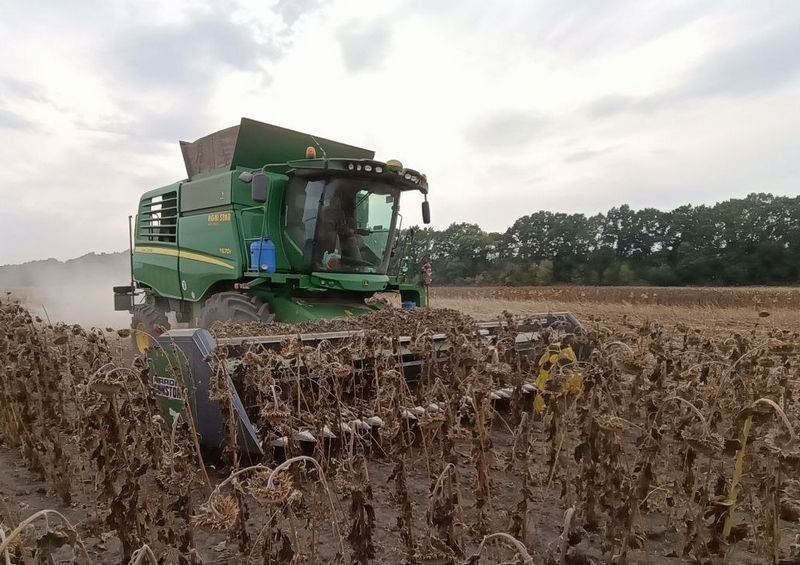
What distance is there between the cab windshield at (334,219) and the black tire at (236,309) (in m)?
0.77

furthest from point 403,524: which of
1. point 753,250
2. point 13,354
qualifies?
point 753,250

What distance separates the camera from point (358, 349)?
3543mm

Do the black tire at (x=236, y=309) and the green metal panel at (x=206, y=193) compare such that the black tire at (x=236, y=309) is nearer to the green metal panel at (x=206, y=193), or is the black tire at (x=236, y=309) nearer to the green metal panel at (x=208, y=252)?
the green metal panel at (x=208, y=252)

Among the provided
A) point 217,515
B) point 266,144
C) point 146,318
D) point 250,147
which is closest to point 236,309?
point 250,147

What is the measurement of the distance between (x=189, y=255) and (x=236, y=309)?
2.08 m

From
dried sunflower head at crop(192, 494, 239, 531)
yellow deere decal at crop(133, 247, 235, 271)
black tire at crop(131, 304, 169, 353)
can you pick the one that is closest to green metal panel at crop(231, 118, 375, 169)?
yellow deere decal at crop(133, 247, 235, 271)

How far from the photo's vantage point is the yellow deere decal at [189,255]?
22.3 feet

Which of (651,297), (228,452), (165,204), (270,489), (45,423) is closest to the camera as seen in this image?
(270,489)

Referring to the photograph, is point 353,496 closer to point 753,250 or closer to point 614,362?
point 614,362

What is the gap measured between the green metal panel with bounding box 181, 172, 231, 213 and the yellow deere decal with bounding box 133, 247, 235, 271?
0.64m

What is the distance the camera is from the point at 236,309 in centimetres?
599

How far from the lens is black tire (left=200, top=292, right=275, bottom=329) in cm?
585

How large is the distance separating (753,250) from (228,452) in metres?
48.6

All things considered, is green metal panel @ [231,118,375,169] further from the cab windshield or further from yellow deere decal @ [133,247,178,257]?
yellow deere decal @ [133,247,178,257]
